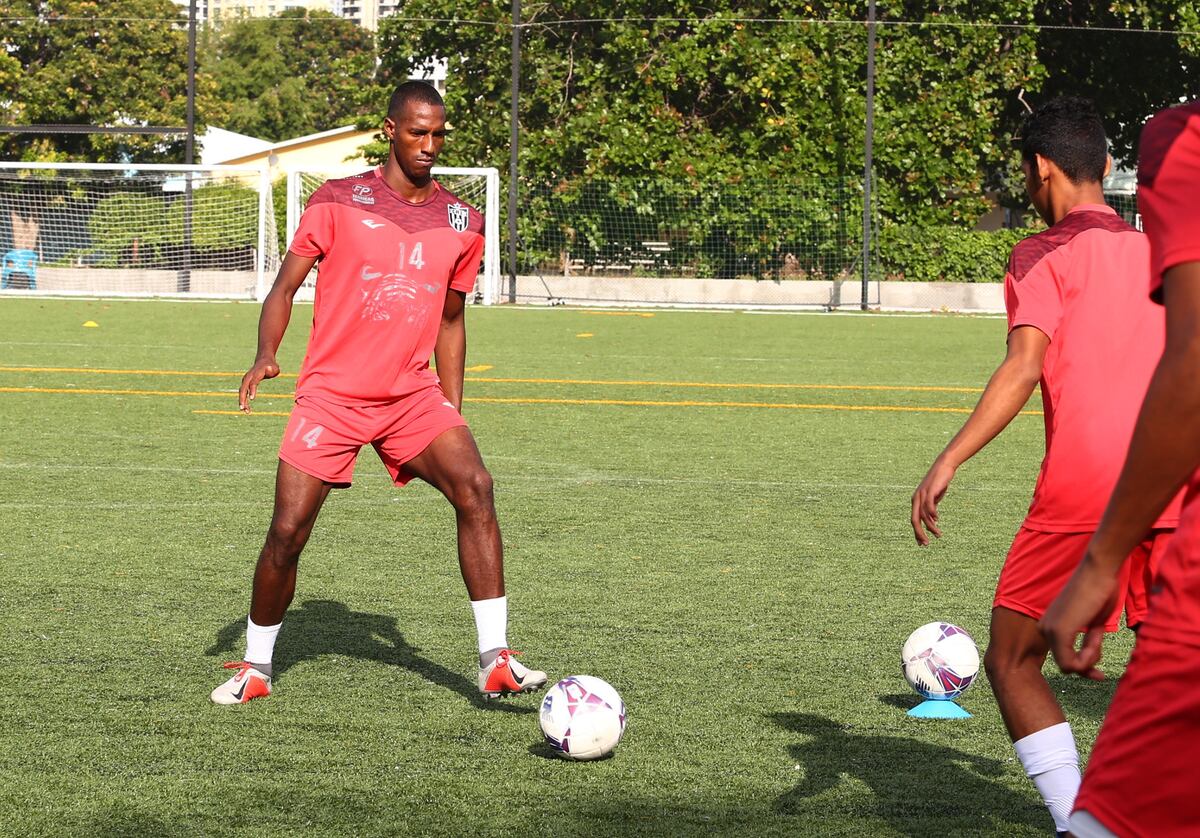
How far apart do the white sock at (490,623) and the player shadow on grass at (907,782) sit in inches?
37.0

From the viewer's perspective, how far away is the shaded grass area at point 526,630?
13.7 feet

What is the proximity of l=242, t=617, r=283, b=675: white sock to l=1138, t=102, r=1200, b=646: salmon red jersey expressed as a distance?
11.9 ft

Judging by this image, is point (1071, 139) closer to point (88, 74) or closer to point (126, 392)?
point (126, 392)

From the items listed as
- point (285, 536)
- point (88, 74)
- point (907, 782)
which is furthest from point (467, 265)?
point (88, 74)

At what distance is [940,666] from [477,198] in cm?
2862

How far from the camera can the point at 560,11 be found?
35.3 metres

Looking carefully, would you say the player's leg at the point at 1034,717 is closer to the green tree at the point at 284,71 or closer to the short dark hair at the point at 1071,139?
the short dark hair at the point at 1071,139

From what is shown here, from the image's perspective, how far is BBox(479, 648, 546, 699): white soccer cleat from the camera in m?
5.05

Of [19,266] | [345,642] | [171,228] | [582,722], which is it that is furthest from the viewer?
[171,228]

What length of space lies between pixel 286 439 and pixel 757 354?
48.7 ft

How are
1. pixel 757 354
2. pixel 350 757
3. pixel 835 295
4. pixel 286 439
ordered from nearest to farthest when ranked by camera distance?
pixel 350 757 < pixel 286 439 < pixel 757 354 < pixel 835 295

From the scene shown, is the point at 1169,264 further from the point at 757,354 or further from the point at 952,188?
the point at 952,188

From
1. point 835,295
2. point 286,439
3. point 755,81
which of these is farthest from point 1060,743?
point 755,81

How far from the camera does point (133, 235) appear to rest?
107 feet
